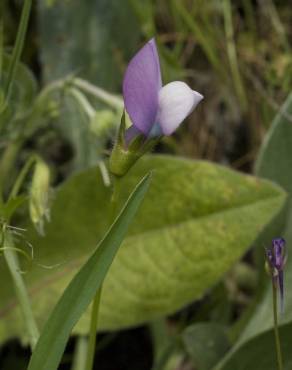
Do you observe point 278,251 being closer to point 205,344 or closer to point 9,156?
point 205,344

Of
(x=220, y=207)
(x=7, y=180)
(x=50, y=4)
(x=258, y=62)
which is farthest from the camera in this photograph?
(x=258, y=62)

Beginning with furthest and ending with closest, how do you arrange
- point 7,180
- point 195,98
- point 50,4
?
point 50,4
point 7,180
point 195,98

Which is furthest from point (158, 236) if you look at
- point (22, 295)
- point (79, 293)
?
point (79, 293)

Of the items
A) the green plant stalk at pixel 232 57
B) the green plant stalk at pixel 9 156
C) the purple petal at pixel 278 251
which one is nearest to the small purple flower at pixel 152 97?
the purple petal at pixel 278 251

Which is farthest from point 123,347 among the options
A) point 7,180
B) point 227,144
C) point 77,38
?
point 77,38

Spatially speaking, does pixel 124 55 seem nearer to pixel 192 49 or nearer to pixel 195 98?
pixel 192 49

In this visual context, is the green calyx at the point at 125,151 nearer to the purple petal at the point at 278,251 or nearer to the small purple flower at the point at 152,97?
the small purple flower at the point at 152,97
